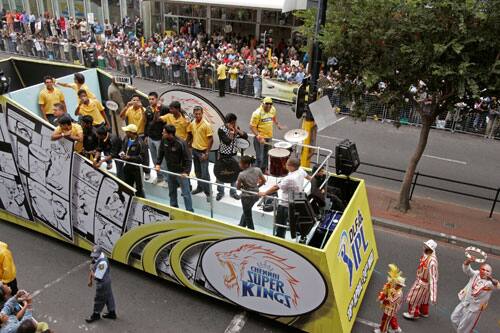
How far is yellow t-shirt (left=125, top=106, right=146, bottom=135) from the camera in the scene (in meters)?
9.18

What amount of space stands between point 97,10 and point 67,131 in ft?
94.3

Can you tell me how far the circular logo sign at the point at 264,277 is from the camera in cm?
608

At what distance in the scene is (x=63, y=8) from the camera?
3403 cm

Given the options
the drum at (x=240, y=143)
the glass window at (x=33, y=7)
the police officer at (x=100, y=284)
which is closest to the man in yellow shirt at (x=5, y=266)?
the police officer at (x=100, y=284)

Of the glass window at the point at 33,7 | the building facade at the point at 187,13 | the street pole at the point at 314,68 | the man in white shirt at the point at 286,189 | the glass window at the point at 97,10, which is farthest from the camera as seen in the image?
the glass window at the point at 33,7

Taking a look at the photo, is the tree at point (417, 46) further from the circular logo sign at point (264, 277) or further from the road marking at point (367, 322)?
the road marking at point (367, 322)

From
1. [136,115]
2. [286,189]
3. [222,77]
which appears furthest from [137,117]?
[222,77]

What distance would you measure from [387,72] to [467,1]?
1.76 m

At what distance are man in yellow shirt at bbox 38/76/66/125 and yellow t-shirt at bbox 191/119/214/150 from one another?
10.2 feet

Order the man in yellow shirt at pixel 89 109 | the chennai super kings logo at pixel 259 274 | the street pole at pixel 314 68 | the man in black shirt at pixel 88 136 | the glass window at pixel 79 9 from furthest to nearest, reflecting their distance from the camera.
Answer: the glass window at pixel 79 9 → the man in yellow shirt at pixel 89 109 → the street pole at pixel 314 68 → the man in black shirt at pixel 88 136 → the chennai super kings logo at pixel 259 274

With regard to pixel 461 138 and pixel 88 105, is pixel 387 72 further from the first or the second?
pixel 461 138

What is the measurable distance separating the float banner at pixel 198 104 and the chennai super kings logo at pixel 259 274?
3.19 m

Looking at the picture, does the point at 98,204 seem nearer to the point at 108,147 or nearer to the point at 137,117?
the point at 108,147

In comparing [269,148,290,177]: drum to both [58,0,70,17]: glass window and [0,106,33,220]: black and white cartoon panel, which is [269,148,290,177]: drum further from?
[58,0,70,17]: glass window
